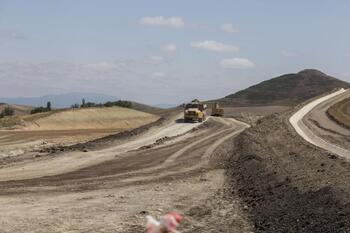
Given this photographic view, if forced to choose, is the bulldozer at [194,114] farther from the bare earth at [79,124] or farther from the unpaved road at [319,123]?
the unpaved road at [319,123]

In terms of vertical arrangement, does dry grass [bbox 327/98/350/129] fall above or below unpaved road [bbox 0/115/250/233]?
above

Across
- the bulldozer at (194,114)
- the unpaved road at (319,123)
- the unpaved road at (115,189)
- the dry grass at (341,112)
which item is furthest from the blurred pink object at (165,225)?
the bulldozer at (194,114)

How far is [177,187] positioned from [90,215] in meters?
7.21

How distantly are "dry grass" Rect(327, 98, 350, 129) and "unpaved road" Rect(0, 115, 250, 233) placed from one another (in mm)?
23628

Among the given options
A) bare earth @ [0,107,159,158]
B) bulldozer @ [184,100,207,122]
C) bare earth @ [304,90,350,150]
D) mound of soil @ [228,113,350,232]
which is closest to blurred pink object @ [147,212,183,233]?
mound of soil @ [228,113,350,232]

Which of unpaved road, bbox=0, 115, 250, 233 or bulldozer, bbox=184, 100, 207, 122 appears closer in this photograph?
unpaved road, bbox=0, 115, 250, 233

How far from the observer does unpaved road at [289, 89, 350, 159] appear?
40.6 meters

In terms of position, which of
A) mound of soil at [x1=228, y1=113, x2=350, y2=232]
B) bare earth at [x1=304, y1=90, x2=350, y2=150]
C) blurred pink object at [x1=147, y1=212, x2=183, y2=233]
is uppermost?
blurred pink object at [x1=147, y1=212, x2=183, y2=233]

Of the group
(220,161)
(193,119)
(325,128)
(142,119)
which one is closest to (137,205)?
(220,161)

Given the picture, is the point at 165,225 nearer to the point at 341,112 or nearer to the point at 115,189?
the point at 115,189

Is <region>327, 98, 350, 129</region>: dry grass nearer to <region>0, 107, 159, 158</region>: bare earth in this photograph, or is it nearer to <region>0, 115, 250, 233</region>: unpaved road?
<region>0, 115, 250, 233</region>: unpaved road

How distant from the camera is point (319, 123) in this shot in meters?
64.9

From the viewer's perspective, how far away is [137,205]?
70.6ft

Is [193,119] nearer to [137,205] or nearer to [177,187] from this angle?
[177,187]
